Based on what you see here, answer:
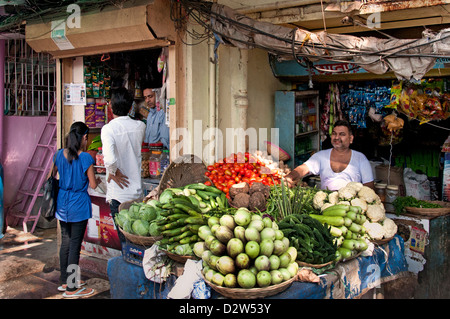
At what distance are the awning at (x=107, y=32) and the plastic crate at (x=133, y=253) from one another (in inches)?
99.2

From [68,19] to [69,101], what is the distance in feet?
4.30

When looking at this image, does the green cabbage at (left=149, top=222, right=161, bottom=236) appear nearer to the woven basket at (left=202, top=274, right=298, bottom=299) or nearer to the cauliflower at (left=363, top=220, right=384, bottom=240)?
the woven basket at (left=202, top=274, right=298, bottom=299)

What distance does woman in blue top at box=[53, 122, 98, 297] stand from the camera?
16.2ft

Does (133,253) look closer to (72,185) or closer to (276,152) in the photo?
(72,185)

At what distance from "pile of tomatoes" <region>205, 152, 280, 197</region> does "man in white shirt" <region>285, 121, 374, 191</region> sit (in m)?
0.43

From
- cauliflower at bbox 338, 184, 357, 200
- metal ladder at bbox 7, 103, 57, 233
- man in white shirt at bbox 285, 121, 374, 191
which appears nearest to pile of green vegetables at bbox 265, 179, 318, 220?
cauliflower at bbox 338, 184, 357, 200

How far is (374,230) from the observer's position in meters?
3.90

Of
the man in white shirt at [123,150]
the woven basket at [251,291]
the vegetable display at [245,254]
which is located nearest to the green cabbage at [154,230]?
the vegetable display at [245,254]

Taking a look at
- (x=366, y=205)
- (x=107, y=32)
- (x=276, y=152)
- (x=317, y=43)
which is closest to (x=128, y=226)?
(x=366, y=205)

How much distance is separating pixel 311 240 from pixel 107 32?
366 cm

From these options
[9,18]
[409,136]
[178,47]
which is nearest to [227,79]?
[178,47]

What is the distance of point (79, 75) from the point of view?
6.62 metres

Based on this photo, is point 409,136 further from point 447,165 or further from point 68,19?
point 68,19

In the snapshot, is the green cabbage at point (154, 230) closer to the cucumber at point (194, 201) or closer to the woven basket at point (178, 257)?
the woven basket at point (178, 257)
